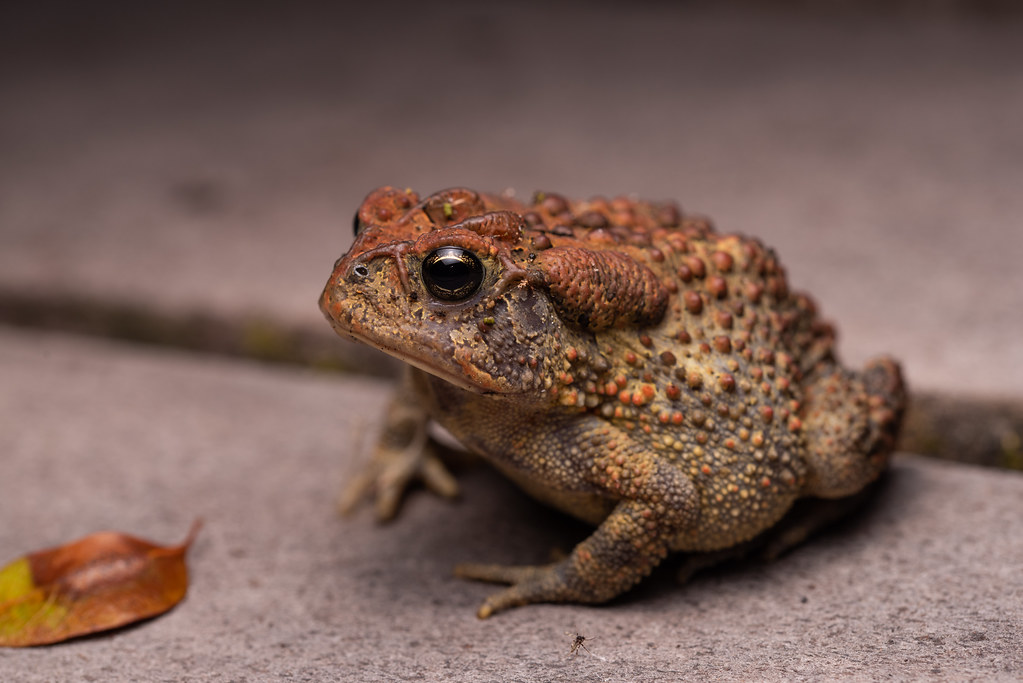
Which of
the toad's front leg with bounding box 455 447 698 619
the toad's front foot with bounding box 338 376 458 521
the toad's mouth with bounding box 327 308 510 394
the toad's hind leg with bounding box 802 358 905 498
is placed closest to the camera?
the toad's mouth with bounding box 327 308 510 394

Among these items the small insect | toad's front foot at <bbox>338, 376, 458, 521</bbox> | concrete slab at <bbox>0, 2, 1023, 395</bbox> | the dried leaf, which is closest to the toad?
the small insect

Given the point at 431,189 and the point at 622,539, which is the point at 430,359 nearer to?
the point at 622,539

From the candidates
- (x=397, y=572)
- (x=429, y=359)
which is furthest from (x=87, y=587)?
(x=429, y=359)

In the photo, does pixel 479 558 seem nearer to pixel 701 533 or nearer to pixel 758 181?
pixel 701 533

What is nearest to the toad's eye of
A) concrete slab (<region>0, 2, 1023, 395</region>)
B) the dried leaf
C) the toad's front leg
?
the toad's front leg

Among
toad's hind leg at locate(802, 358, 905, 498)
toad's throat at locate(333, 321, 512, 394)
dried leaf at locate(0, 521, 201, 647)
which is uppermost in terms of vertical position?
toad's hind leg at locate(802, 358, 905, 498)

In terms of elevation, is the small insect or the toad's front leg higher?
the toad's front leg

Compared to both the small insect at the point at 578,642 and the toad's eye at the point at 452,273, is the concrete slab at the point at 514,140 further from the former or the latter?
the toad's eye at the point at 452,273

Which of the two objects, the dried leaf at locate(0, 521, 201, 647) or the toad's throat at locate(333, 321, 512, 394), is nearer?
Answer: the toad's throat at locate(333, 321, 512, 394)

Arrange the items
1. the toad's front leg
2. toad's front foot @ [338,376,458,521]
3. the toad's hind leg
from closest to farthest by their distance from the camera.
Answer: the toad's front leg < the toad's hind leg < toad's front foot @ [338,376,458,521]

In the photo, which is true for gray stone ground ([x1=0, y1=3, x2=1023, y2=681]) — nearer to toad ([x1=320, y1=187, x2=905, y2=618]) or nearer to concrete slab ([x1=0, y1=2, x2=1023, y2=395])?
concrete slab ([x1=0, y1=2, x2=1023, y2=395])
